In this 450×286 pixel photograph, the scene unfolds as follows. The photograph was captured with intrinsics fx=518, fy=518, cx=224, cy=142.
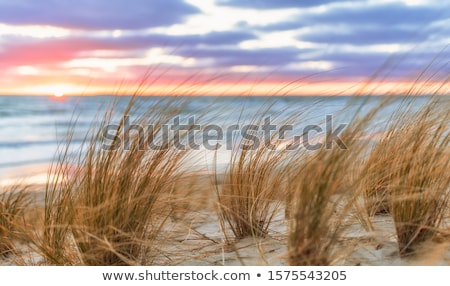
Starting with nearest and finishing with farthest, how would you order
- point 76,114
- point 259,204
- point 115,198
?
point 115,198, point 259,204, point 76,114

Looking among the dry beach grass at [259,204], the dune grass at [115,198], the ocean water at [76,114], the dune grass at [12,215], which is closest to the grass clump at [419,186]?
the dry beach grass at [259,204]

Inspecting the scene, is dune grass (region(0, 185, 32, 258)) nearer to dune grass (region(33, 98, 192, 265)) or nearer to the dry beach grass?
the dry beach grass

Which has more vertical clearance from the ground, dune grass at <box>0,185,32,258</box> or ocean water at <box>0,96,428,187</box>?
ocean water at <box>0,96,428,187</box>

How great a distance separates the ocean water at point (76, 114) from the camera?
8.79 ft

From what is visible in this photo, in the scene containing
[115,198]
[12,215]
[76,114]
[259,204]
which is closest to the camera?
[115,198]

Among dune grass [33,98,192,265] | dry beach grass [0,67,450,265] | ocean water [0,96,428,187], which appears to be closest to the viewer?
dry beach grass [0,67,450,265]

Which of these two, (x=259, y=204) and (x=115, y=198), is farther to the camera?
(x=259, y=204)

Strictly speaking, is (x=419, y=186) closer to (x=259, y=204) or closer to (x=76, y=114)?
(x=259, y=204)

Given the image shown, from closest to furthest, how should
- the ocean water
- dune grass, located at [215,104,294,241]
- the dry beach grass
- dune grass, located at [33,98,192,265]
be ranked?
the dry beach grass < dune grass, located at [33,98,192,265] < the ocean water < dune grass, located at [215,104,294,241]

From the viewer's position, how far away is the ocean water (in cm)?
268

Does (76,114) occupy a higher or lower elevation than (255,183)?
higher

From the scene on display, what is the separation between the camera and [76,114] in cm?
1096

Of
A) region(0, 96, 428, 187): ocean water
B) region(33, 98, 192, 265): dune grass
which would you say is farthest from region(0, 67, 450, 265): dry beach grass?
region(0, 96, 428, 187): ocean water

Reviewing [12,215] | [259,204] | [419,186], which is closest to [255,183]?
[259,204]
